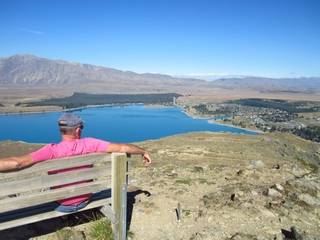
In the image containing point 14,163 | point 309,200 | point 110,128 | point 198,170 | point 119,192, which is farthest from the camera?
point 110,128

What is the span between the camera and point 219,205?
9.43 m

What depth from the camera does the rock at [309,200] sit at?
10022 millimetres

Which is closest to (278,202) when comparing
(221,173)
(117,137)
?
(221,173)

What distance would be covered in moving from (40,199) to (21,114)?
199m

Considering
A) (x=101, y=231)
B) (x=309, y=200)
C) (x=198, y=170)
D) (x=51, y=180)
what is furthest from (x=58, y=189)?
(x=198, y=170)

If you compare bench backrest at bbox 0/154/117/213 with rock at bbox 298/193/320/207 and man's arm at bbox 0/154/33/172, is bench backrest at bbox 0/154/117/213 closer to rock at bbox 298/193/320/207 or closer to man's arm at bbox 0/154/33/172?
man's arm at bbox 0/154/33/172

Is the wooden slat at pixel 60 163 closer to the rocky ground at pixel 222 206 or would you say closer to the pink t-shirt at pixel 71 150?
the pink t-shirt at pixel 71 150

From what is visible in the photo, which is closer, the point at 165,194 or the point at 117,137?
the point at 165,194

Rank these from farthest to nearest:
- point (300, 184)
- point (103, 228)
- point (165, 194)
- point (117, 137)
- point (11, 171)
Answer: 1. point (117, 137)
2. point (300, 184)
3. point (165, 194)
4. point (103, 228)
5. point (11, 171)

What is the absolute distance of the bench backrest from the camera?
17.2ft

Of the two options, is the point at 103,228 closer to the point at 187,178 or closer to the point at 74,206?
the point at 74,206

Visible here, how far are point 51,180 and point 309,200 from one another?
285 inches

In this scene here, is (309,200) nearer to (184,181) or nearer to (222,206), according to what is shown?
(222,206)

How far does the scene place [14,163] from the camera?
510cm
